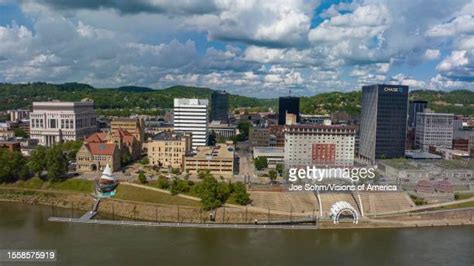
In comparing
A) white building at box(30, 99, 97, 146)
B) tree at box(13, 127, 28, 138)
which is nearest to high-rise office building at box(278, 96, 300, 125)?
white building at box(30, 99, 97, 146)

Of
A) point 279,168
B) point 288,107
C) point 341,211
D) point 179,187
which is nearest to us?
point 341,211

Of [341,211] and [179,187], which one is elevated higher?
[179,187]

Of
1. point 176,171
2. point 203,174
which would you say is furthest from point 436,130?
point 176,171

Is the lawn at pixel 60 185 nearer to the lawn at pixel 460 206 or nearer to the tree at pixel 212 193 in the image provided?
the tree at pixel 212 193

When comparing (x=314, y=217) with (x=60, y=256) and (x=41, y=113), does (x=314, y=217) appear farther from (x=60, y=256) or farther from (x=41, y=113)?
(x=41, y=113)

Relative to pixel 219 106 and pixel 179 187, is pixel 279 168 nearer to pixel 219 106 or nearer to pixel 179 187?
pixel 179 187

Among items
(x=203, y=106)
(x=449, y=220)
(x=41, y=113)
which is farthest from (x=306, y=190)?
(x=41, y=113)
